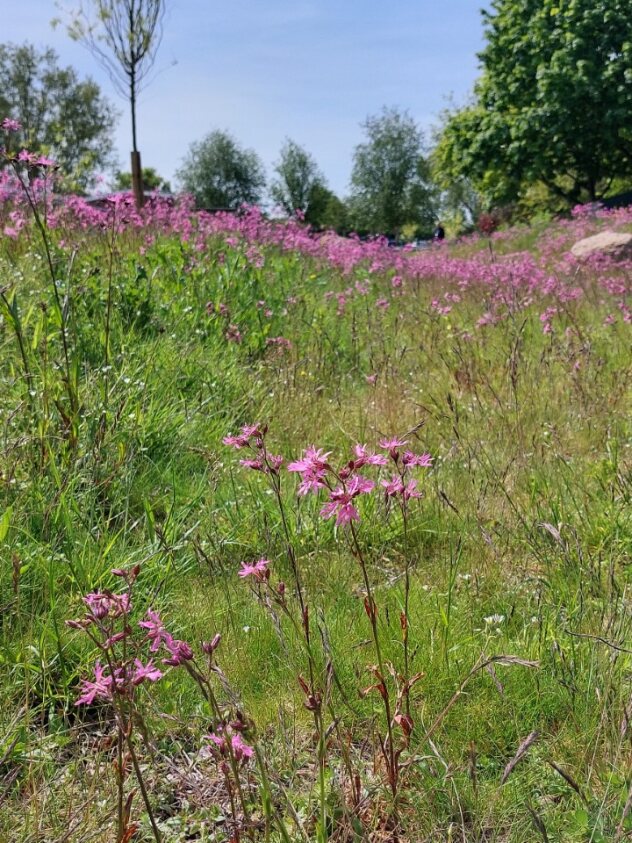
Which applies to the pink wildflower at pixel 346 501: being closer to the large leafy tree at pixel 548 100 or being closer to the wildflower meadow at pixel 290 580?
the wildflower meadow at pixel 290 580

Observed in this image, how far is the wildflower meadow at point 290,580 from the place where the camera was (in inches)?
55.9

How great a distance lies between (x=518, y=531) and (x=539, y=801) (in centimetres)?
121

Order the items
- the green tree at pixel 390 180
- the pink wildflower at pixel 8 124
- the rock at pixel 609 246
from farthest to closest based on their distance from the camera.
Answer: the green tree at pixel 390 180
the rock at pixel 609 246
the pink wildflower at pixel 8 124

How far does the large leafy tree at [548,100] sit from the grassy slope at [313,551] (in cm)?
2386

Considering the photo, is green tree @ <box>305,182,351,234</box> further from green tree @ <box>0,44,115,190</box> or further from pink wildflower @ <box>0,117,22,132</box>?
pink wildflower @ <box>0,117,22,132</box>

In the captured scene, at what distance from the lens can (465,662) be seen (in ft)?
6.33

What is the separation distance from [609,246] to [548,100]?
55.1 ft

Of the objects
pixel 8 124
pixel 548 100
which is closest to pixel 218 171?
pixel 548 100

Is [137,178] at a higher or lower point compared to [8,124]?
higher

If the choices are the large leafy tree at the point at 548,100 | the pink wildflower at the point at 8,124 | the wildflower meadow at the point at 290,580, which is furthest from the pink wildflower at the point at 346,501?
the large leafy tree at the point at 548,100

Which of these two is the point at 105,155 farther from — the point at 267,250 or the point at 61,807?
the point at 61,807

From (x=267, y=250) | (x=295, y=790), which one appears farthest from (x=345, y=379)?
(x=267, y=250)

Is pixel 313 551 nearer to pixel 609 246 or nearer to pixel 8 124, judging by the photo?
pixel 8 124

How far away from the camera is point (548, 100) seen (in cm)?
2539
